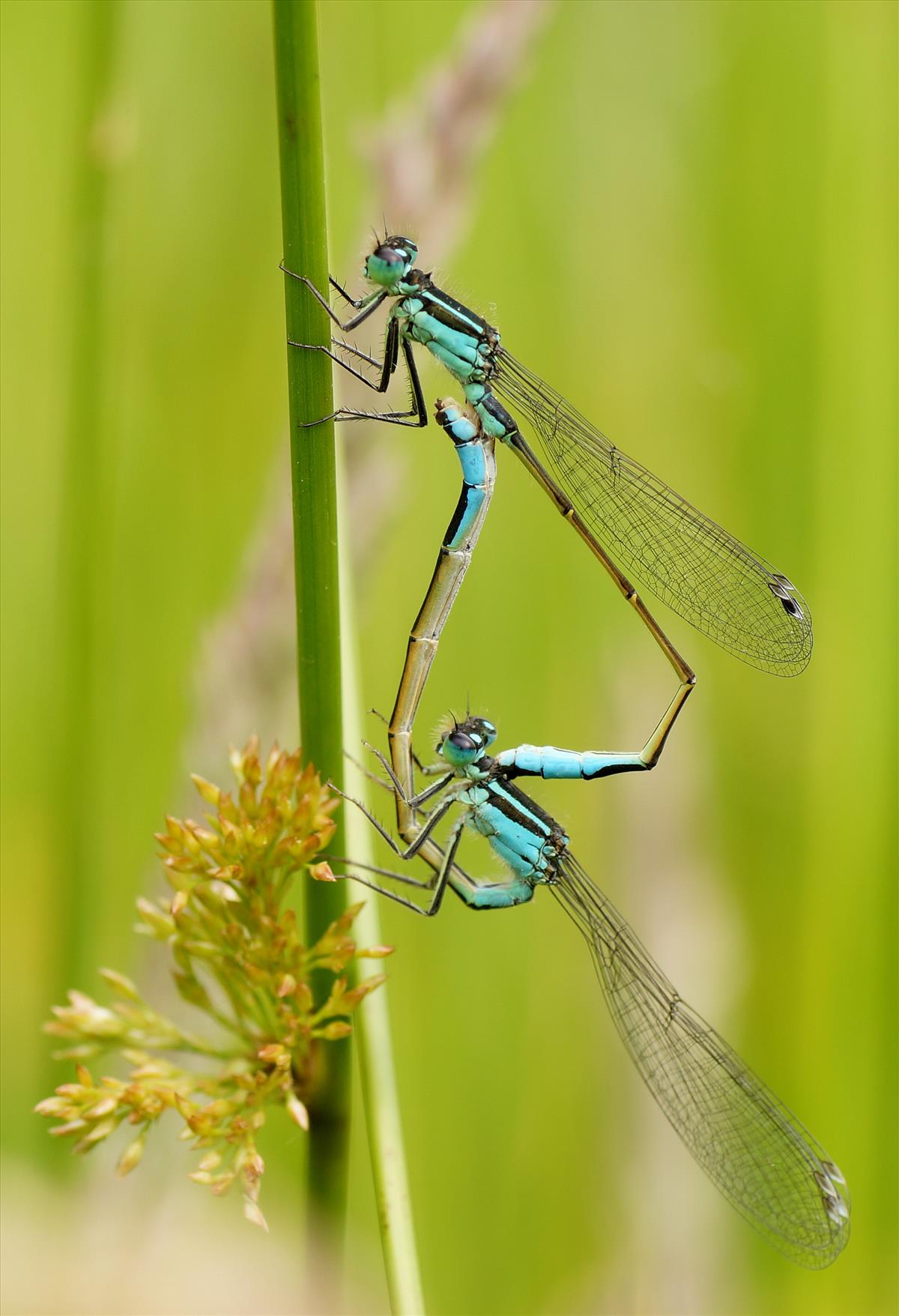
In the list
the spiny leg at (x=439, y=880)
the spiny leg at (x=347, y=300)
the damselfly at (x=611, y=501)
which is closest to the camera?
the spiny leg at (x=347, y=300)

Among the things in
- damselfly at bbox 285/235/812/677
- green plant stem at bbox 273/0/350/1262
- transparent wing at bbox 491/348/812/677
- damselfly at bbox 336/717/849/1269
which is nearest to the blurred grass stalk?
green plant stem at bbox 273/0/350/1262

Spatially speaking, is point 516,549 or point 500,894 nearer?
point 500,894

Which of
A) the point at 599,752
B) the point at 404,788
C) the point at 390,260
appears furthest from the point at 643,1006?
the point at 390,260

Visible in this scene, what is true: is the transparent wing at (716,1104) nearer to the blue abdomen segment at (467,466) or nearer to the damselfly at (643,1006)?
the damselfly at (643,1006)

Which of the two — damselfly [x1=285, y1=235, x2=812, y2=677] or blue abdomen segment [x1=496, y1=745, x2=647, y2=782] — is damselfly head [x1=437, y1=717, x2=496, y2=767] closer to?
blue abdomen segment [x1=496, y1=745, x2=647, y2=782]

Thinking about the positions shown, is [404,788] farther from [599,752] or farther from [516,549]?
[516,549]

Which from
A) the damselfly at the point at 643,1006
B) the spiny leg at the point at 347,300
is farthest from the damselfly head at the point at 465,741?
the spiny leg at the point at 347,300
